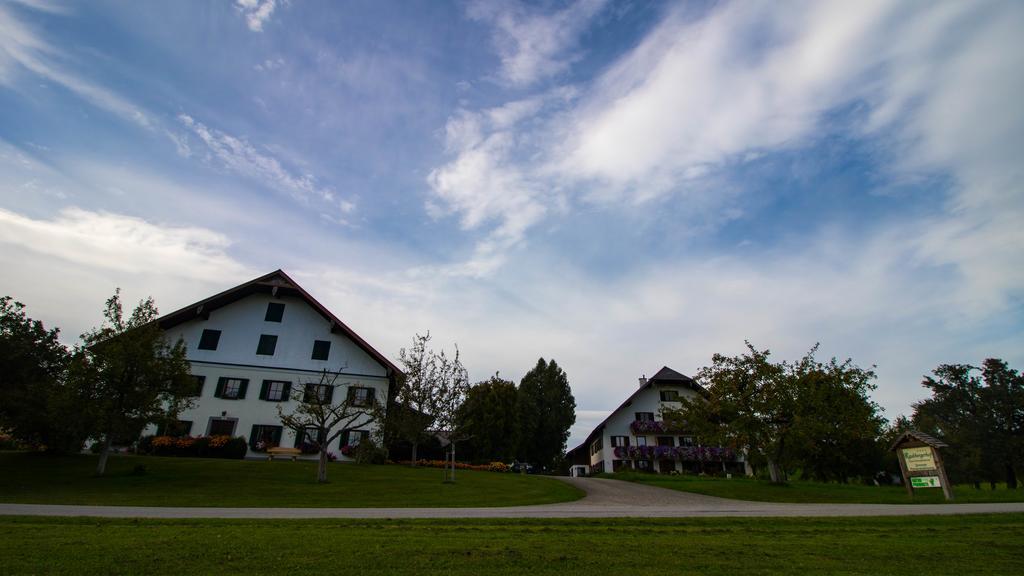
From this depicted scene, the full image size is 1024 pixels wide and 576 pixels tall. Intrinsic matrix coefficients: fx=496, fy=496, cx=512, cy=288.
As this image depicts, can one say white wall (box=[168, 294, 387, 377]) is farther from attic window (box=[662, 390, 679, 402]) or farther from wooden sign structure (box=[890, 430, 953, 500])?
wooden sign structure (box=[890, 430, 953, 500])

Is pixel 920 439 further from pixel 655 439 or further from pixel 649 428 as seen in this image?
pixel 655 439

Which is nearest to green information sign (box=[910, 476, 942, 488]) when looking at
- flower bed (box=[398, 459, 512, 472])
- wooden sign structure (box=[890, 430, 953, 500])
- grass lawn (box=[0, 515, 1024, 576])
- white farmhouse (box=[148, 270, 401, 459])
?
wooden sign structure (box=[890, 430, 953, 500])

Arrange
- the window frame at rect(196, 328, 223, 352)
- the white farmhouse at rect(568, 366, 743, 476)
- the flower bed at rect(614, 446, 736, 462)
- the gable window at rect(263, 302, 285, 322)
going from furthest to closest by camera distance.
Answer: the white farmhouse at rect(568, 366, 743, 476) < the flower bed at rect(614, 446, 736, 462) < the gable window at rect(263, 302, 285, 322) < the window frame at rect(196, 328, 223, 352)

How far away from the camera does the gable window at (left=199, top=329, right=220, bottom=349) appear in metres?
35.8

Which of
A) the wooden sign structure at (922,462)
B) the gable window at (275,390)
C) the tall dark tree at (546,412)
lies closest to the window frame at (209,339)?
the gable window at (275,390)

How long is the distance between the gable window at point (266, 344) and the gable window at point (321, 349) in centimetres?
281

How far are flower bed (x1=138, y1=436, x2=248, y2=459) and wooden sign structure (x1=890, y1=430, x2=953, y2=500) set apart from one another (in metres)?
36.6

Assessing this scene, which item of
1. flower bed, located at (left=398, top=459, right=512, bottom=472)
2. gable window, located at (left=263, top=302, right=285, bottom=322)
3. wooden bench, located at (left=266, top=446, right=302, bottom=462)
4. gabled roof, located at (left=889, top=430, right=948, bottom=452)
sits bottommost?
flower bed, located at (left=398, top=459, right=512, bottom=472)

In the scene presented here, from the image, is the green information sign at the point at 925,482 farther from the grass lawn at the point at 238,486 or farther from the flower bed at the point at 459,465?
the flower bed at the point at 459,465

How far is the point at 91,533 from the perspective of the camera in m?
8.81

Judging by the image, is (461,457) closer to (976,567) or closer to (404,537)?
(404,537)

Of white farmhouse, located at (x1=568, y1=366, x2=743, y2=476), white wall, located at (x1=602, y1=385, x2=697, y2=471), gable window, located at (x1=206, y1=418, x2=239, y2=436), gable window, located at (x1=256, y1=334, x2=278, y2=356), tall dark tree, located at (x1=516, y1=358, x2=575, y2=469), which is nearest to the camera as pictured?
gable window, located at (x1=206, y1=418, x2=239, y2=436)

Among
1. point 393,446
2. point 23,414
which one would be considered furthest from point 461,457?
point 23,414

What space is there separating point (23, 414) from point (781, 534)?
31172 mm
